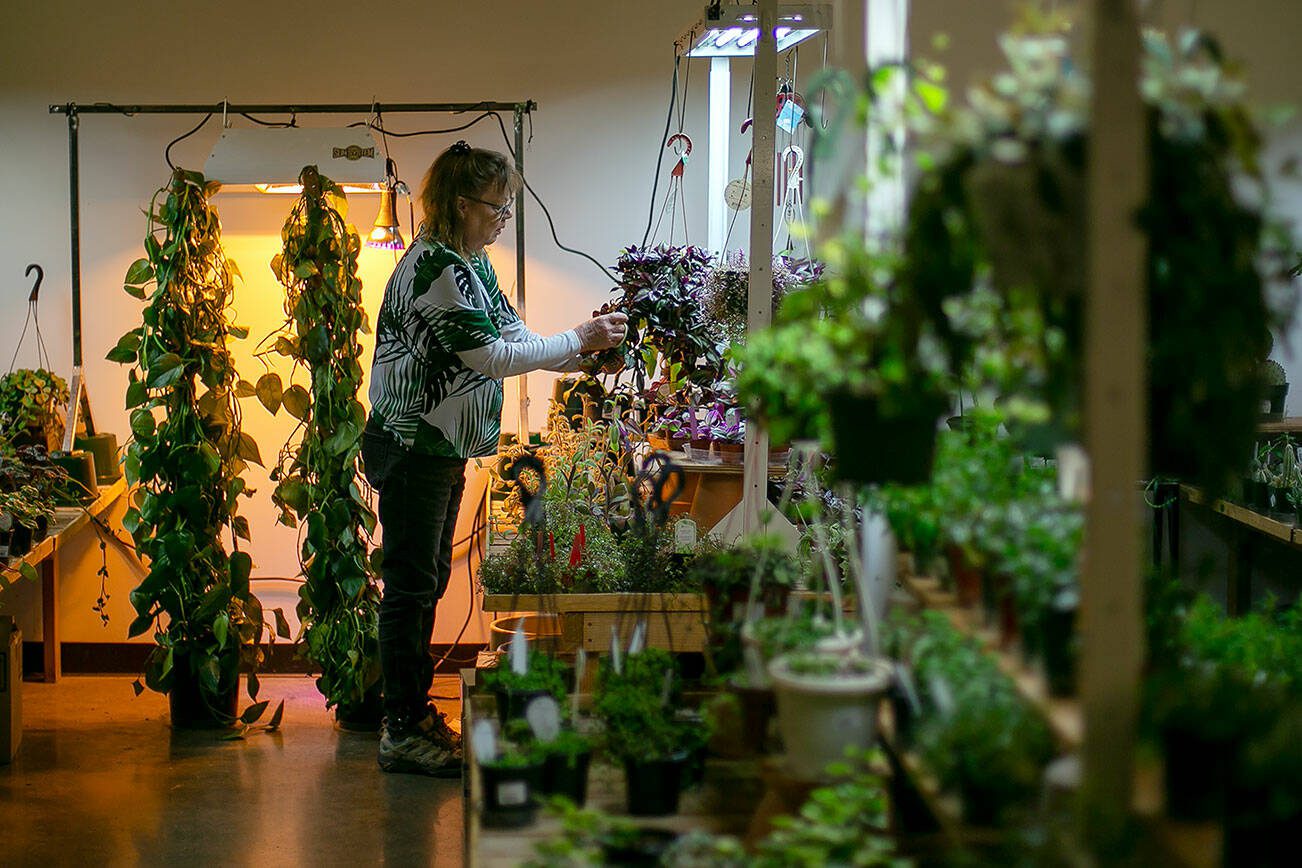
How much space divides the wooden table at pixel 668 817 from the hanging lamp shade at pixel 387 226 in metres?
2.96

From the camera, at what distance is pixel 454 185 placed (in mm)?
3850

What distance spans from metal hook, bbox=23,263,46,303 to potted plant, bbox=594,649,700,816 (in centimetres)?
389

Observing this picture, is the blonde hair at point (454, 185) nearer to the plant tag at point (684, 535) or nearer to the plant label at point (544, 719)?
the plant tag at point (684, 535)

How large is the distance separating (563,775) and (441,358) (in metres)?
1.90

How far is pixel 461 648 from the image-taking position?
5715 mm

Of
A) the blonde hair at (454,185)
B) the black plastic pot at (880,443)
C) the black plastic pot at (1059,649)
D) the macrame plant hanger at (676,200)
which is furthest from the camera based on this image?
the macrame plant hanger at (676,200)

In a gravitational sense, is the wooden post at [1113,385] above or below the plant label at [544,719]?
above

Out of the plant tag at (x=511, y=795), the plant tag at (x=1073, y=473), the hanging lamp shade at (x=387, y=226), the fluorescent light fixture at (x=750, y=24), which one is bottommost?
the plant tag at (x=511, y=795)

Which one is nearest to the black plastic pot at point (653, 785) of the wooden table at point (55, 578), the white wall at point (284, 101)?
the wooden table at point (55, 578)

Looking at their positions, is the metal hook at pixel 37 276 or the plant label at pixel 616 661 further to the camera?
the metal hook at pixel 37 276

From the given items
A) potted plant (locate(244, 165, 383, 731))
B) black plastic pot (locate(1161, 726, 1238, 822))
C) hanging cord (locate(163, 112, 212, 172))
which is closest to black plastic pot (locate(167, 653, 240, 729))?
potted plant (locate(244, 165, 383, 731))

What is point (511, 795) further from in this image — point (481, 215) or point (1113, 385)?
point (481, 215)

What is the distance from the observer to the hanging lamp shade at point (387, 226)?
4.90m

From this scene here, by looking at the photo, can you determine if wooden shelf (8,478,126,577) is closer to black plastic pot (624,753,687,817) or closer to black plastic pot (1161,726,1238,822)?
black plastic pot (624,753,687,817)
